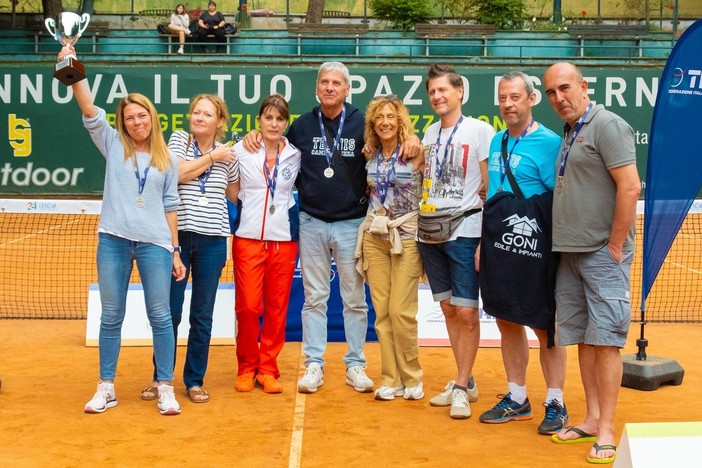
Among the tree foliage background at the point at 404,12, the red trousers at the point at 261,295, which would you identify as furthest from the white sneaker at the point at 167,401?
the tree foliage background at the point at 404,12

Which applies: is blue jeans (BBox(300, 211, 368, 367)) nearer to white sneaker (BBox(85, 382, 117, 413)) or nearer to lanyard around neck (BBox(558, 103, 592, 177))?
white sneaker (BBox(85, 382, 117, 413))

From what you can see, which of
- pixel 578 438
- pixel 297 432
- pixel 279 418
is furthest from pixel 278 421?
pixel 578 438

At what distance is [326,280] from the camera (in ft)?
21.2

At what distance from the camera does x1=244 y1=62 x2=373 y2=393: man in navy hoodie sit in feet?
20.5

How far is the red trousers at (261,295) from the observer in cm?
626

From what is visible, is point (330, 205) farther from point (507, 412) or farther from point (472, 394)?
point (507, 412)

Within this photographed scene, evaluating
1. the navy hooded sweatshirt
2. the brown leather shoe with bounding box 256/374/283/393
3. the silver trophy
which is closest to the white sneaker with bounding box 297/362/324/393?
the brown leather shoe with bounding box 256/374/283/393

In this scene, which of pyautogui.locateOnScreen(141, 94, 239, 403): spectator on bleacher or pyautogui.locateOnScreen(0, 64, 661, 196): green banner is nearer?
pyautogui.locateOnScreen(141, 94, 239, 403): spectator on bleacher

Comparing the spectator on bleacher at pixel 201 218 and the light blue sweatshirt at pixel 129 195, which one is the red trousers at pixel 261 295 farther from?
the light blue sweatshirt at pixel 129 195

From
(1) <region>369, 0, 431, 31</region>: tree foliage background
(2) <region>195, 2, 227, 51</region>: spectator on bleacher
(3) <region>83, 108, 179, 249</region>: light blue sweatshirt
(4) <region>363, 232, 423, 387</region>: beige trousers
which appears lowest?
(4) <region>363, 232, 423, 387</region>: beige trousers

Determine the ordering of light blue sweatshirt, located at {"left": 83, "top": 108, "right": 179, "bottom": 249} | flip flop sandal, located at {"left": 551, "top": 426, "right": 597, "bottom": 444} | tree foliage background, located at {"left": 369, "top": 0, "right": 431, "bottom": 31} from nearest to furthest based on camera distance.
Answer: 1. flip flop sandal, located at {"left": 551, "top": 426, "right": 597, "bottom": 444}
2. light blue sweatshirt, located at {"left": 83, "top": 108, "right": 179, "bottom": 249}
3. tree foliage background, located at {"left": 369, "top": 0, "right": 431, "bottom": 31}

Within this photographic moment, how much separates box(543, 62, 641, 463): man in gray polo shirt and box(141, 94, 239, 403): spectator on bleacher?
2087mm

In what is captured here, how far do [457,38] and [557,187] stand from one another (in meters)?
18.1

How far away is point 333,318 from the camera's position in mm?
7883
